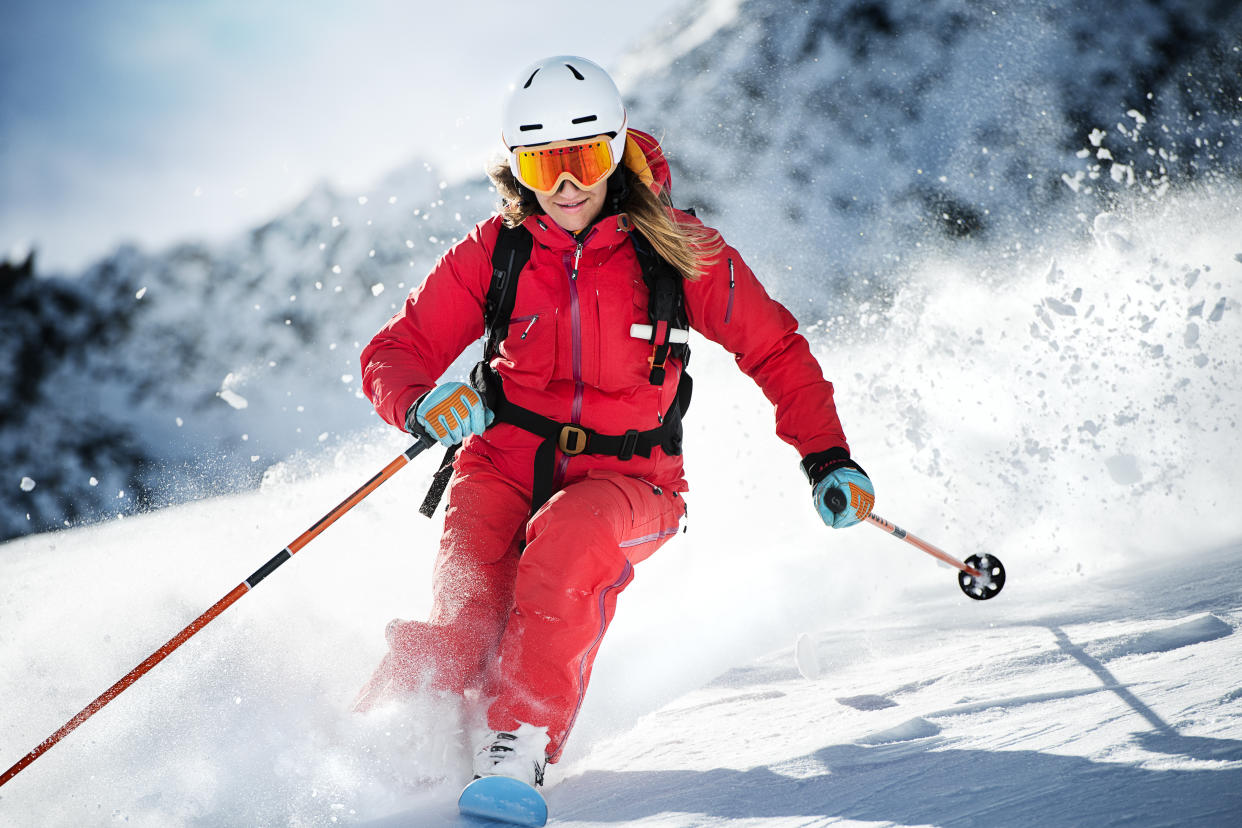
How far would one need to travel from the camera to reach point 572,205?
2.79 metres

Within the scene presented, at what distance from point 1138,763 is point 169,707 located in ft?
8.81

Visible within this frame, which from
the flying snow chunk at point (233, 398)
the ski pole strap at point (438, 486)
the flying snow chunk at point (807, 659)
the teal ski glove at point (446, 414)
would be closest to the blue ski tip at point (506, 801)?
the teal ski glove at point (446, 414)

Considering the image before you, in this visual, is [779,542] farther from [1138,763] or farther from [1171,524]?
[1138,763]

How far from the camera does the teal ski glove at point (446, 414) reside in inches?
104

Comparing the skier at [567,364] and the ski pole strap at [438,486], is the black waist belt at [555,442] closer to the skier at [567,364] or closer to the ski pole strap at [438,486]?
the skier at [567,364]

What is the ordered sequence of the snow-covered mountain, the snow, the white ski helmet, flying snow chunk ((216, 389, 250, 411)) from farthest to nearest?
flying snow chunk ((216, 389, 250, 411))
the snow-covered mountain
the white ski helmet
the snow

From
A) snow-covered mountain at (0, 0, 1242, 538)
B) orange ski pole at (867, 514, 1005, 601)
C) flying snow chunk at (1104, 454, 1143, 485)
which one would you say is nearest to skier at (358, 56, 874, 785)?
orange ski pole at (867, 514, 1005, 601)

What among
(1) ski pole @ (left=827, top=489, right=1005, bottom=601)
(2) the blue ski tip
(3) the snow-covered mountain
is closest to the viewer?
A: (2) the blue ski tip

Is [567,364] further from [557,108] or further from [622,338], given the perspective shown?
[557,108]

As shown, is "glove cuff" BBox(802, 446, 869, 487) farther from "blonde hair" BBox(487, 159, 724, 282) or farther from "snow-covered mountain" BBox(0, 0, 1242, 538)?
"snow-covered mountain" BBox(0, 0, 1242, 538)

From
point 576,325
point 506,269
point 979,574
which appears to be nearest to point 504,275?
point 506,269

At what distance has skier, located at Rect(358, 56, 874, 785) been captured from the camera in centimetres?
266

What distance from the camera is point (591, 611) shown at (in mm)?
2420

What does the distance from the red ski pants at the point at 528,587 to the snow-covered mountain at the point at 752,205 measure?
12504mm
